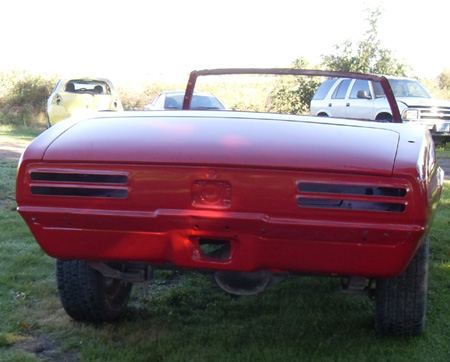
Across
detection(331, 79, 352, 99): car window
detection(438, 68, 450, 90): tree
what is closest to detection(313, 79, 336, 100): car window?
detection(331, 79, 352, 99): car window

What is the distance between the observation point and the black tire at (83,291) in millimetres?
3271

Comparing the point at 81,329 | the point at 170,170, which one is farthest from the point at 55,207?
the point at 81,329

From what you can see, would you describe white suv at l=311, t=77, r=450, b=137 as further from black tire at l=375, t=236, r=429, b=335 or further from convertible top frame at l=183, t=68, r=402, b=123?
black tire at l=375, t=236, r=429, b=335

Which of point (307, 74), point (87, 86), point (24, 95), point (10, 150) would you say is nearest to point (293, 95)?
point (87, 86)

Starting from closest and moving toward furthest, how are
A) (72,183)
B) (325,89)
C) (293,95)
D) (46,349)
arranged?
(72,183) < (46,349) < (325,89) < (293,95)

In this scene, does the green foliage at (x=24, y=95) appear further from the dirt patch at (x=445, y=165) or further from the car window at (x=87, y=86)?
the dirt patch at (x=445, y=165)

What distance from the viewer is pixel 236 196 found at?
2.44m

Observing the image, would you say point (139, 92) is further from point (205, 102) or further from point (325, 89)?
point (205, 102)

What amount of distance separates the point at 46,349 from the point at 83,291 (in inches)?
13.2

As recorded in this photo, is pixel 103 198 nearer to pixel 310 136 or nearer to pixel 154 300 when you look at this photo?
pixel 310 136

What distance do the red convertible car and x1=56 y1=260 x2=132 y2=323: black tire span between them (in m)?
0.61

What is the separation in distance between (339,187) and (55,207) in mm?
1146

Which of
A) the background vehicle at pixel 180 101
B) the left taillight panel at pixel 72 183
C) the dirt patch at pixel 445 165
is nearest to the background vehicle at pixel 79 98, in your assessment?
the background vehicle at pixel 180 101

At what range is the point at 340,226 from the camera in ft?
7.80
